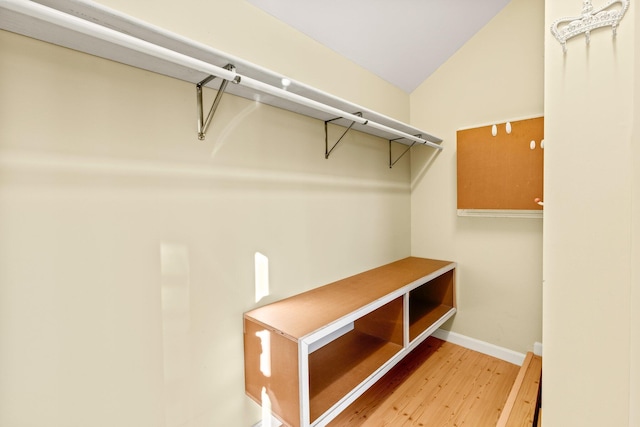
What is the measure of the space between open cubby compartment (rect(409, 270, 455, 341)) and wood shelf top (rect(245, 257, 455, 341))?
0.21 meters

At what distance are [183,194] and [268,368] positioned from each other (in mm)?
850

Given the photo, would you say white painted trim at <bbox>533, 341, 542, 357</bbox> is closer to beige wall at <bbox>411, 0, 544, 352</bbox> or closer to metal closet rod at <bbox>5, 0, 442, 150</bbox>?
beige wall at <bbox>411, 0, 544, 352</bbox>

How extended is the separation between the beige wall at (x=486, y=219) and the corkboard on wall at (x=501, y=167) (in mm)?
138

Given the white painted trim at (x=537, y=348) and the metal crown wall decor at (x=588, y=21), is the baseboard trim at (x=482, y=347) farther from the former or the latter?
the metal crown wall decor at (x=588, y=21)

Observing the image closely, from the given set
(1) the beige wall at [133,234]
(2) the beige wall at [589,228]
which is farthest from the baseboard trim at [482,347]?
(1) the beige wall at [133,234]

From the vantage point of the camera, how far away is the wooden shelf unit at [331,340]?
1.17m

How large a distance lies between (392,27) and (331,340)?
2084mm

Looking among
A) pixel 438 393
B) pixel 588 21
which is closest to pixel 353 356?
pixel 438 393

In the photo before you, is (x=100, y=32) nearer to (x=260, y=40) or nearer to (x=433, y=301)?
(x=260, y=40)

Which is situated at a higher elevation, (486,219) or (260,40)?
(260,40)

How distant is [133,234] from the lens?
1.08m

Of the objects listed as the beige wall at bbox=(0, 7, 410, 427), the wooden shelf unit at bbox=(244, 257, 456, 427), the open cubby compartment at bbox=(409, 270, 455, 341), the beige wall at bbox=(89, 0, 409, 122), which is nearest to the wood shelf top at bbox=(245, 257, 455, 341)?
the wooden shelf unit at bbox=(244, 257, 456, 427)

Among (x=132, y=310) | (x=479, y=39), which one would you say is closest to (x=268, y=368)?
(x=132, y=310)

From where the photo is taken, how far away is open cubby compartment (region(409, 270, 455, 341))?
2.13 metres
